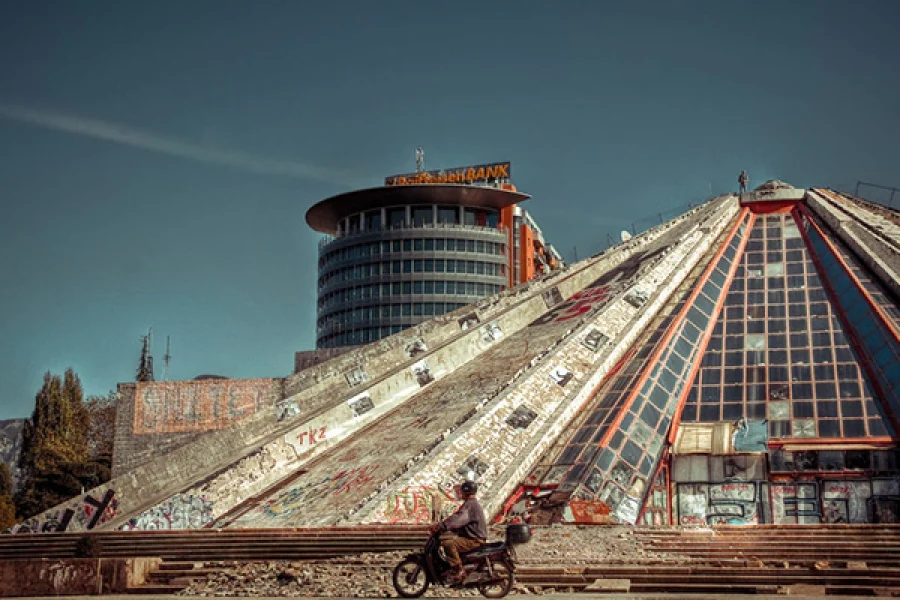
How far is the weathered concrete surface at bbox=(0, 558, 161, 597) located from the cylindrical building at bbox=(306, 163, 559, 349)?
62301 mm

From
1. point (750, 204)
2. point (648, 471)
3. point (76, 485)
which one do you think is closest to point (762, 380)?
point (648, 471)

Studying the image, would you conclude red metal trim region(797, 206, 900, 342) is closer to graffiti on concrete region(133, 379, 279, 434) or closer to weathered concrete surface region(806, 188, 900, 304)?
weathered concrete surface region(806, 188, 900, 304)

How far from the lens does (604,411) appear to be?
25.7 m

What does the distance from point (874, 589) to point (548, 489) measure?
9976mm

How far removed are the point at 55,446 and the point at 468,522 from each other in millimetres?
39762

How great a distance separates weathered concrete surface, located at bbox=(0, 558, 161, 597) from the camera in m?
15.5

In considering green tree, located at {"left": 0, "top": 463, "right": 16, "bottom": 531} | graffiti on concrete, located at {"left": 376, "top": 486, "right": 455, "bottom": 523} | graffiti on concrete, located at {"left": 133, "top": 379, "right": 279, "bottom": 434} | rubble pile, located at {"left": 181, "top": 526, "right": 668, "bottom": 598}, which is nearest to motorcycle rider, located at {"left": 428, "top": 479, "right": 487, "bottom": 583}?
rubble pile, located at {"left": 181, "top": 526, "right": 668, "bottom": 598}

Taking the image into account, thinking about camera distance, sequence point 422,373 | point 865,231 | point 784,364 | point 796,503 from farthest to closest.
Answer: point 865,231, point 422,373, point 784,364, point 796,503

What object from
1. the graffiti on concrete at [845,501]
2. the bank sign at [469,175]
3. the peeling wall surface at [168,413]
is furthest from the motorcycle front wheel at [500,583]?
the bank sign at [469,175]

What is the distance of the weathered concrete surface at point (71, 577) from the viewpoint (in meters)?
15.5

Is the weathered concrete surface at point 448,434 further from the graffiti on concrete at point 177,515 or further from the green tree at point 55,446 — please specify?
the green tree at point 55,446

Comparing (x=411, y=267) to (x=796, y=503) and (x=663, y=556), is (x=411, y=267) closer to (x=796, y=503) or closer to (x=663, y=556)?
(x=796, y=503)

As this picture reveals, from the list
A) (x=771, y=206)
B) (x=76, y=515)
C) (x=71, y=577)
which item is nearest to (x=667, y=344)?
(x=771, y=206)

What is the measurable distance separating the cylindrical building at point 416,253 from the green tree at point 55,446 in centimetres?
3005
